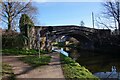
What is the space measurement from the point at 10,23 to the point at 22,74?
24.5 m

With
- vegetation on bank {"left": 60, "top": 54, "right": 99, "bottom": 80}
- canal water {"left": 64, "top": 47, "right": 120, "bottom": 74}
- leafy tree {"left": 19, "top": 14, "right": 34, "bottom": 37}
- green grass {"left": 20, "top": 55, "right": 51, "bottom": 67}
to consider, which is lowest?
canal water {"left": 64, "top": 47, "right": 120, "bottom": 74}

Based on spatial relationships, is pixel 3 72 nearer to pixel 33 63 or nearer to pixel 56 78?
pixel 56 78

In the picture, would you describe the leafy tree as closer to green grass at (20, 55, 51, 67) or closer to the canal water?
the canal water

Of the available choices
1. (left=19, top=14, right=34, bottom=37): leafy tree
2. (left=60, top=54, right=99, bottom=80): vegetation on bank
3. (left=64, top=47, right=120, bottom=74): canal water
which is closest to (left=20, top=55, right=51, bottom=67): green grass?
(left=60, top=54, right=99, bottom=80): vegetation on bank

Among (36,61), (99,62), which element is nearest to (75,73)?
(36,61)

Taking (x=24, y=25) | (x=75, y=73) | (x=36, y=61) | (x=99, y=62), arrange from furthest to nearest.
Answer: (x=24, y=25)
(x=99, y=62)
(x=36, y=61)
(x=75, y=73)

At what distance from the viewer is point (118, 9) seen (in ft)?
134

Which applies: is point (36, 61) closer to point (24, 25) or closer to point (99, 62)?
point (24, 25)

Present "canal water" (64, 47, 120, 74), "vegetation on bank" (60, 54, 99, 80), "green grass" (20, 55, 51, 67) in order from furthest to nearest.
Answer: "canal water" (64, 47, 120, 74) → "green grass" (20, 55, 51, 67) → "vegetation on bank" (60, 54, 99, 80)

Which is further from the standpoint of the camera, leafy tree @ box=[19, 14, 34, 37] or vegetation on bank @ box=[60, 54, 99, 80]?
leafy tree @ box=[19, 14, 34, 37]

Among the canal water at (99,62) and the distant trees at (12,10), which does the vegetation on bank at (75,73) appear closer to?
the canal water at (99,62)

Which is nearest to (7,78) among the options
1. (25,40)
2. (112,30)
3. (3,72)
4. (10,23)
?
(3,72)

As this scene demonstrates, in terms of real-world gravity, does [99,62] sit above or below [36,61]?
below

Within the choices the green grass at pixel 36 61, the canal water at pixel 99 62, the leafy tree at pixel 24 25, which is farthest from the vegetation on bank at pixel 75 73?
the leafy tree at pixel 24 25
